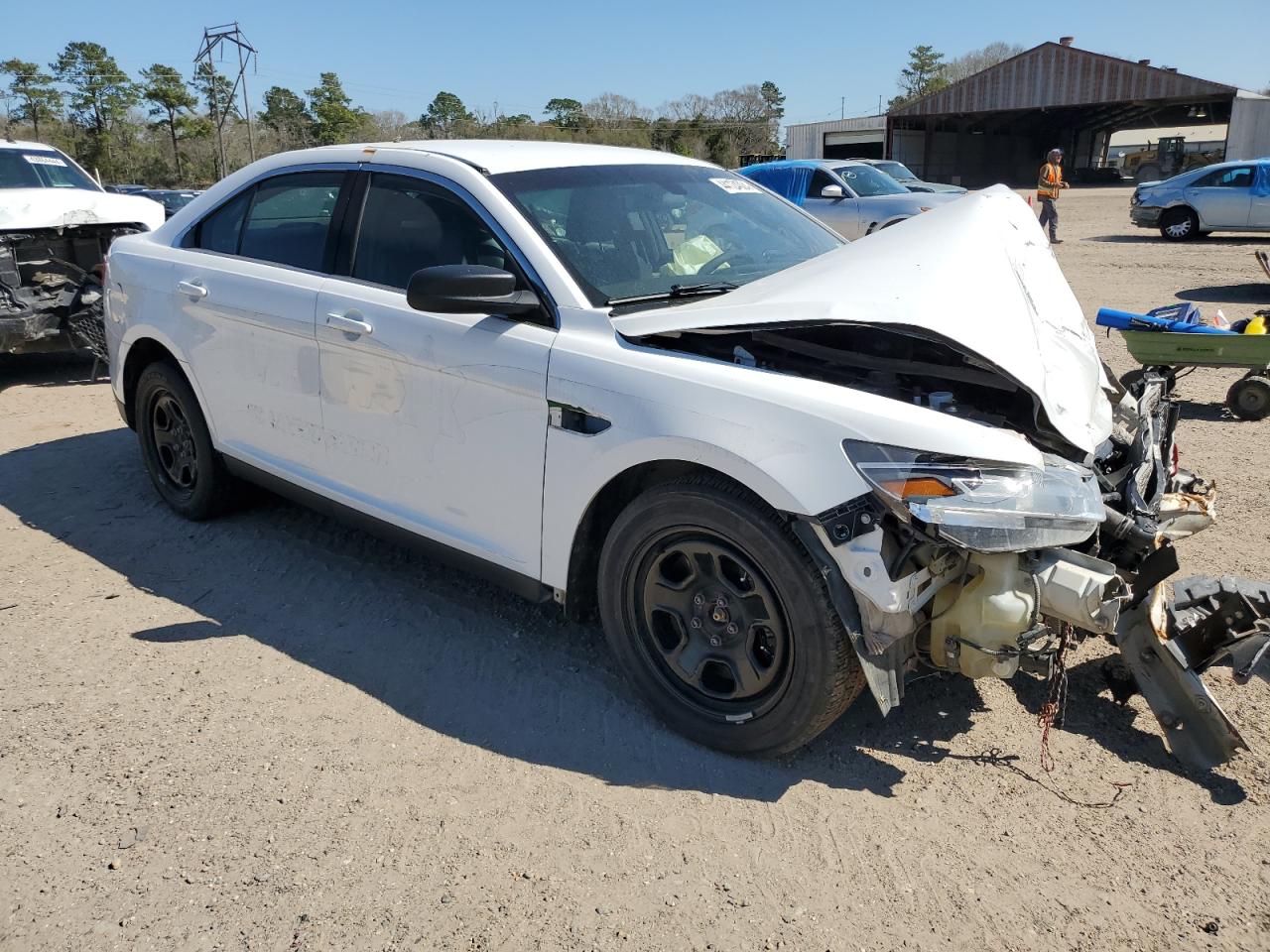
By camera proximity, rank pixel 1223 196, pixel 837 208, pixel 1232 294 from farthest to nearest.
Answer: pixel 1223 196
pixel 837 208
pixel 1232 294

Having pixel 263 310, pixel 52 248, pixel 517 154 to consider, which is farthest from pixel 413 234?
pixel 52 248

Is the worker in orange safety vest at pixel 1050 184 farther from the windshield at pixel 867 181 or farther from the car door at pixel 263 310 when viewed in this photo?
the car door at pixel 263 310

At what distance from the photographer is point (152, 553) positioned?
15.7ft

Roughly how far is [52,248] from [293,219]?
18.7 feet

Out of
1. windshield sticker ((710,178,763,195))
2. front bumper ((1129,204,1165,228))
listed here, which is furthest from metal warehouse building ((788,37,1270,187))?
windshield sticker ((710,178,763,195))

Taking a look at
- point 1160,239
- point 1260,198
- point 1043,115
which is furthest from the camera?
point 1043,115

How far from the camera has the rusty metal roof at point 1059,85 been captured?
141 feet

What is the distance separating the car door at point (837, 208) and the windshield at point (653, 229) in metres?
12.3

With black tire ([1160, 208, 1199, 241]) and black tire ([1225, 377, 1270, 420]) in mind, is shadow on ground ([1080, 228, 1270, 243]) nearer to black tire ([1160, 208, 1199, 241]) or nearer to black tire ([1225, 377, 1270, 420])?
black tire ([1160, 208, 1199, 241])

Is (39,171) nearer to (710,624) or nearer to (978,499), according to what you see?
(710,624)

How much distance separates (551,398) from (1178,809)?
7.45 ft

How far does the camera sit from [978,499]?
2.55 m

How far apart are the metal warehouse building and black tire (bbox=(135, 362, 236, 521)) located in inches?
1832

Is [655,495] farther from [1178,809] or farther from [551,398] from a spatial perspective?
[1178,809]
